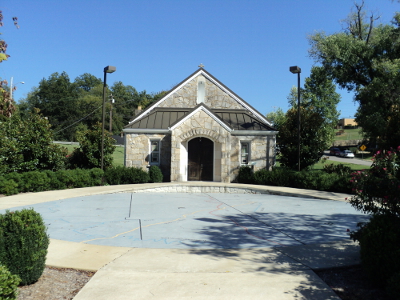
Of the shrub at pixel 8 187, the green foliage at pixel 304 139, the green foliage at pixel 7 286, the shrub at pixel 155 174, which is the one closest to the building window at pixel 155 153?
the shrub at pixel 155 174

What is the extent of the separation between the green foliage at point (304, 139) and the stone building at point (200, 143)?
3.72ft

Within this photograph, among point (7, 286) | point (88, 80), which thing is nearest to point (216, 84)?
point (7, 286)

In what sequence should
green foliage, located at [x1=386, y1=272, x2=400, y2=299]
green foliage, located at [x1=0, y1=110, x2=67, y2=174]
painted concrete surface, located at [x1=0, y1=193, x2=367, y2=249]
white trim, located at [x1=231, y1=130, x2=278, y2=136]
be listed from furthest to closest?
white trim, located at [x1=231, y1=130, x2=278, y2=136]
green foliage, located at [x1=0, y1=110, x2=67, y2=174]
painted concrete surface, located at [x1=0, y1=193, x2=367, y2=249]
green foliage, located at [x1=386, y1=272, x2=400, y2=299]

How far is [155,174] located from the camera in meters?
19.5

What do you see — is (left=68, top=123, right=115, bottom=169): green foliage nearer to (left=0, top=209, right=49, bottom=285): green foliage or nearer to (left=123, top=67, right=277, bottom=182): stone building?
(left=123, top=67, right=277, bottom=182): stone building

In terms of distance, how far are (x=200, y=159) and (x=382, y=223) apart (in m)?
15.6

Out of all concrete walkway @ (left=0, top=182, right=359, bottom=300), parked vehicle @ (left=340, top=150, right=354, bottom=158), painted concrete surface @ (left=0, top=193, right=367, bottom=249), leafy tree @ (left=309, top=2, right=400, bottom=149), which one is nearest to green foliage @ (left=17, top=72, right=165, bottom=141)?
parked vehicle @ (left=340, top=150, right=354, bottom=158)

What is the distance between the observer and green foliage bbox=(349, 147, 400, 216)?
18.6 feet

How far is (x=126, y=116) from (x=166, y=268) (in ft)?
276

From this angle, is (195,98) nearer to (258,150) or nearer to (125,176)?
(258,150)

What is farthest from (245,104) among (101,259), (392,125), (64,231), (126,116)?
(126,116)

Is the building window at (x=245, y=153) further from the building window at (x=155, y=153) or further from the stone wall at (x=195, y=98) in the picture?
the building window at (x=155, y=153)

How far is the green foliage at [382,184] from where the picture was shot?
5684 millimetres

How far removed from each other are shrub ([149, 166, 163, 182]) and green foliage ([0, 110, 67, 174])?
477 cm
